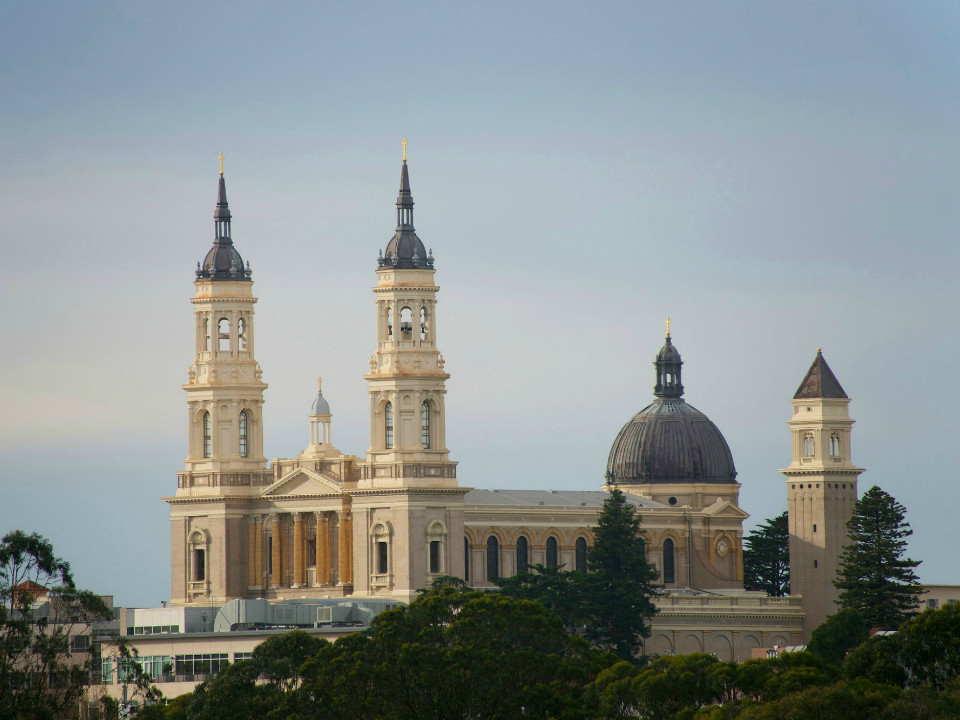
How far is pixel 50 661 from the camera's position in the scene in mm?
114750

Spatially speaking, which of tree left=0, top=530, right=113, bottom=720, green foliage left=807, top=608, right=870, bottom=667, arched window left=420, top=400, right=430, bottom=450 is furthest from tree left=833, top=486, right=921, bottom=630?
tree left=0, top=530, right=113, bottom=720

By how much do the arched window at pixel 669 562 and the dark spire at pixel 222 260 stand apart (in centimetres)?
3075

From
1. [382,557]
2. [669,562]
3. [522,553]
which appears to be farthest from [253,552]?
[669,562]

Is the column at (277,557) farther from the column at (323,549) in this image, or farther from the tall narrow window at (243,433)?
the tall narrow window at (243,433)

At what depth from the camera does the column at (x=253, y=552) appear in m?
169

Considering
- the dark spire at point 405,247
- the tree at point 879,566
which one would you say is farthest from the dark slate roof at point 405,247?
the tree at point 879,566

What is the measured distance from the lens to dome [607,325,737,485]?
617ft

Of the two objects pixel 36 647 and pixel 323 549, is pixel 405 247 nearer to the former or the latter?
pixel 323 549

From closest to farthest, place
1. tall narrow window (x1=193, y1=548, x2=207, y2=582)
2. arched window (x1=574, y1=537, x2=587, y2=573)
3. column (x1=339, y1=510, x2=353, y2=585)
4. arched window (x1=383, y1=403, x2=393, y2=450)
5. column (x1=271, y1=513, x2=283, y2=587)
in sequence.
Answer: arched window (x1=383, y1=403, x2=393, y2=450)
column (x1=339, y1=510, x2=353, y2=585)
column (x1=271, y1=513, x2=283, y2=587)
tall narrow window (x1=193, y1=548, x2=207, y2=582)
arched window (x1=574, y1=537, x2=587, y2=573)

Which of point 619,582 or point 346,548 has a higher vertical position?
point 346,548

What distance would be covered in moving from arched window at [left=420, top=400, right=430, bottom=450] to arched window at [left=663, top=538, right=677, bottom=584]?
2574 cm

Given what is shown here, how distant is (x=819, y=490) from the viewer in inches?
6924

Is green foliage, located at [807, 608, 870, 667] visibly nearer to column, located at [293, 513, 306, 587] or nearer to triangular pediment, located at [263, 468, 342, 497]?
triangular pediment, located at [263, 468, 342, 497]

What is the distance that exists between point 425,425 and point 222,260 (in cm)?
1685
